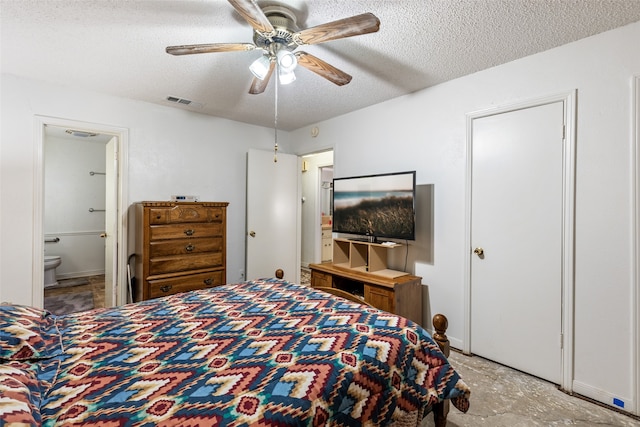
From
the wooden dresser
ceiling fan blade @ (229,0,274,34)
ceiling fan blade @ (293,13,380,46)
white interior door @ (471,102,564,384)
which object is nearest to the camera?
ceiling fan blade @ (229,0,274,34)

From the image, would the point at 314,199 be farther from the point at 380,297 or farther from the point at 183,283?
the point at 380,297

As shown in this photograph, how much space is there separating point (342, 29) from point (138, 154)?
9.27 feet

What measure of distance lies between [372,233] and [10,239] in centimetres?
341

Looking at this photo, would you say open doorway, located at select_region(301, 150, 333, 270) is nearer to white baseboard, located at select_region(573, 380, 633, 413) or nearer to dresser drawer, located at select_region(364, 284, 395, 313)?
dresser drawer, located at select_region(364, 284, 395, 313)

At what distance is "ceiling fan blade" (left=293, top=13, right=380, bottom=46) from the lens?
154 cm

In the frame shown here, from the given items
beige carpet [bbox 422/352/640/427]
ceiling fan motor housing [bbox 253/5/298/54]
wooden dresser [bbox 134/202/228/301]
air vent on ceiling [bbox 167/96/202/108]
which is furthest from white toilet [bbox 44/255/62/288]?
beige carpet [bbox 422/352/640/427]

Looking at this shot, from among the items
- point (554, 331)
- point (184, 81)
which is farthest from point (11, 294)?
point (554, 331)

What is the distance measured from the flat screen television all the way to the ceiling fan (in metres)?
1.23

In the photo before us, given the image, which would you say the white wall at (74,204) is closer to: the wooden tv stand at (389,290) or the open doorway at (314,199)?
the open doorway at (314,199)

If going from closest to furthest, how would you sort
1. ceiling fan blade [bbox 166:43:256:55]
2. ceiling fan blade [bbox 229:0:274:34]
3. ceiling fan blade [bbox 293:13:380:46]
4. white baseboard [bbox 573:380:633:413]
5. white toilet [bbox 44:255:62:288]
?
ceiling fan blade [bbox 229:0:274:34]
ceiling fan blade [bbox 293:13:380:46]
ceiling fan blade [bbox 166:43:256:55]
white baseboard [bbox 573:380:633:413]
white toilet [bbox 44:255:62:288]

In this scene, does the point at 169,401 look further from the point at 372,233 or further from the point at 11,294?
the point at 11,294

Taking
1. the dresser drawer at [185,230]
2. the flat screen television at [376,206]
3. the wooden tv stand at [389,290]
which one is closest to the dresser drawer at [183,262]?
the dresser drawer at [185,230]

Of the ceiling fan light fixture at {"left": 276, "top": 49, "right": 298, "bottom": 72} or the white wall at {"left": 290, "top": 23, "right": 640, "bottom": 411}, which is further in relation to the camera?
the white wall at {"left": 290, "top": 23, "right": 640, "bottom": 411}

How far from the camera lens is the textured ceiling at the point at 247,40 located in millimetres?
1817
